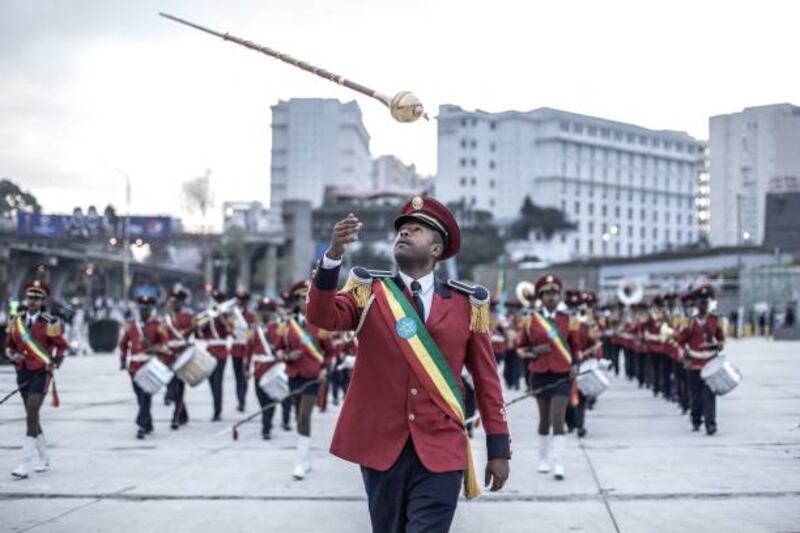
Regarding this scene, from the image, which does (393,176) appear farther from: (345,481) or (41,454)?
(345,481)

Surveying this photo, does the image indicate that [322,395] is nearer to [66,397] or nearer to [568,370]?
[66,397]

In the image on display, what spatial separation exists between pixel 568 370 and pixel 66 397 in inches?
511

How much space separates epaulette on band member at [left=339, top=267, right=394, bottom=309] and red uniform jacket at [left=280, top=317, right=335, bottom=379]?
7.10m

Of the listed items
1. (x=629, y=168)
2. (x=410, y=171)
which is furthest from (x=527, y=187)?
Result: (x=410, y=171)

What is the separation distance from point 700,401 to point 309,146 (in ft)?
416

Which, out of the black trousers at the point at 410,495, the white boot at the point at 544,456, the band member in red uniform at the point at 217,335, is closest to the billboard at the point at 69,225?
the band member in red uniform at the point at 217,335

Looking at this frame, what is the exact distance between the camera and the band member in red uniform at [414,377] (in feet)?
15.8

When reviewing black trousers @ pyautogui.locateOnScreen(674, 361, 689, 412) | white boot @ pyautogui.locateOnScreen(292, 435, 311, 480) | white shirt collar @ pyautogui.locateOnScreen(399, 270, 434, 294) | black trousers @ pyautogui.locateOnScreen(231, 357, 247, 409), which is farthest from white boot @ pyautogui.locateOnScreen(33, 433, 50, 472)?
black trousers @ pyautogui.locateOnScreen(674, 361, 689, 412)

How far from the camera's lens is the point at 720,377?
46.2 feet

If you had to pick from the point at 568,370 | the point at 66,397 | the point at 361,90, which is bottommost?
the point at 66,397

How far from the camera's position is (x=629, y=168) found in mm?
153500

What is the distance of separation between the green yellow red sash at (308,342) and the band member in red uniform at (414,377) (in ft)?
24.4

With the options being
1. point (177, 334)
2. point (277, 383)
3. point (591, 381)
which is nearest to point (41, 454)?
point (277, 383)

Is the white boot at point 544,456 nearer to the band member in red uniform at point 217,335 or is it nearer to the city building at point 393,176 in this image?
the band member in red uniform at point 217,335
